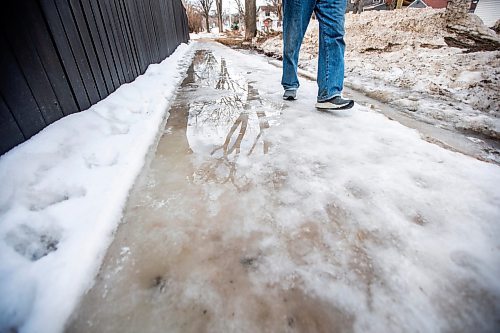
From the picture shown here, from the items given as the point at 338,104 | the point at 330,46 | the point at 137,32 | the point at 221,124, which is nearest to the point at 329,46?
the point at 330,46

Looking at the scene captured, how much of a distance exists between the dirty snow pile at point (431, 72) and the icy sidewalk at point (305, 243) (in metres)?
0.76

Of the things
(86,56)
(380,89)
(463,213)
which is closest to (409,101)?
(380,89)

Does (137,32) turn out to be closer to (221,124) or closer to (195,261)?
(221,124)

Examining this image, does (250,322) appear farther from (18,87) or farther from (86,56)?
(86,56)

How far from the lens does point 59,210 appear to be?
2.40 ft

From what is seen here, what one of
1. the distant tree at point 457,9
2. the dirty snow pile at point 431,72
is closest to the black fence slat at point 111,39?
the dirty snow pile at point 431,72

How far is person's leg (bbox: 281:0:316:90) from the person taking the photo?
5.88ft

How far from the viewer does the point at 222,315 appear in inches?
20.8

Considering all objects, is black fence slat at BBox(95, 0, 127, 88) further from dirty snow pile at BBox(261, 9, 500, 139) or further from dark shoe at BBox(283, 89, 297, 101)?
dirty snow pile at BBox(261, 9, 500, 139)

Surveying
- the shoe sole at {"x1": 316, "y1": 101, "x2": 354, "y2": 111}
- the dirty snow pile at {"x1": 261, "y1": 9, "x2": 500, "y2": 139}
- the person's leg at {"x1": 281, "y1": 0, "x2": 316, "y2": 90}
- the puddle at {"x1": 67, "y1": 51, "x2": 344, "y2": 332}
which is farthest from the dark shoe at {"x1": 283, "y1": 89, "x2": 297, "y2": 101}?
the puddle at {"x1": 67, "y1": 51, "x2": 344, "y2": 332}

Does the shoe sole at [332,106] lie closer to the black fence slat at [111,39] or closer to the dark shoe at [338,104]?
the dark shoe at [338,104]

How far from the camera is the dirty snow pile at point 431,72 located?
1.71 meters

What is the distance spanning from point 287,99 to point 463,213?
1.46 m

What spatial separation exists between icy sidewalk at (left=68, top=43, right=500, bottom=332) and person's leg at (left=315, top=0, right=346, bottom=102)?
0.60m
